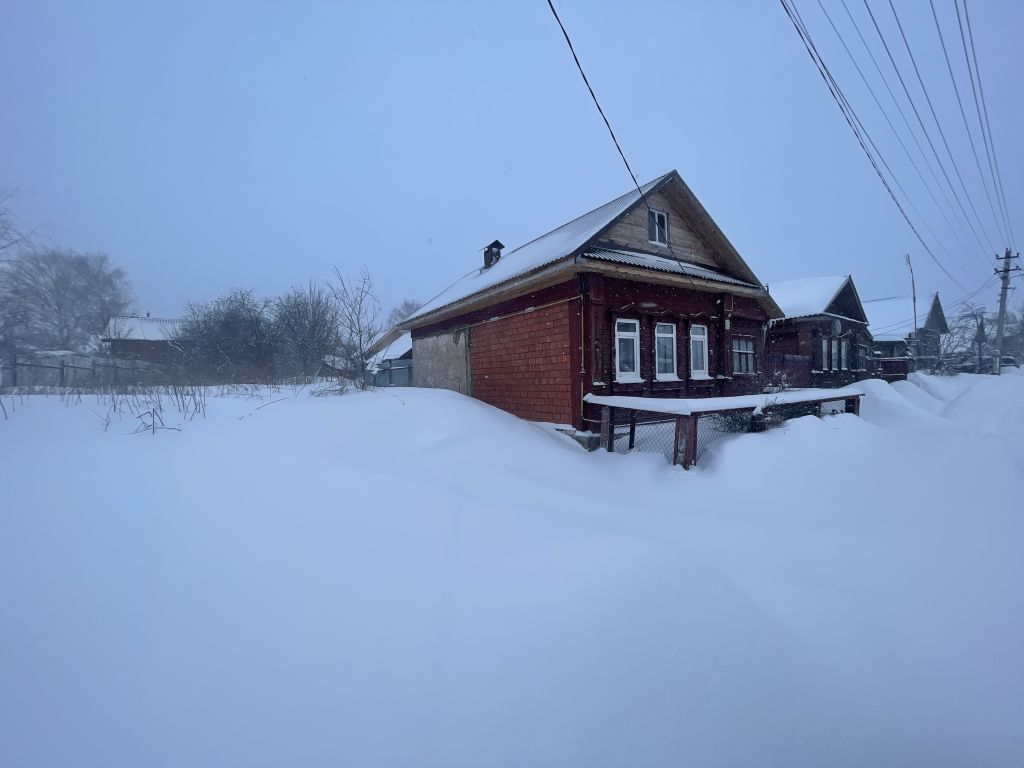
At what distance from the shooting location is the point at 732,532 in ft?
13.2

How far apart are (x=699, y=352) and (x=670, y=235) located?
127 inches

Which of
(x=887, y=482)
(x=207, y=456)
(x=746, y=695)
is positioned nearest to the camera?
(x=746, y=695)

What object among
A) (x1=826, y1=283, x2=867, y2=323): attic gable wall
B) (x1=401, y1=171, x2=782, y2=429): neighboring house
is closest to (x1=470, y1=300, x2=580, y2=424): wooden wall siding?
(x1=401, y1=171, x2=782, y2=429): neighboring house

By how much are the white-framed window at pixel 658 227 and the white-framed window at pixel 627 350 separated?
110 inches

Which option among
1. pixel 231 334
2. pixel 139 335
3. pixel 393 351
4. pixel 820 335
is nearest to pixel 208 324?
pixel 231 334

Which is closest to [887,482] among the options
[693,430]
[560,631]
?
[693,430]

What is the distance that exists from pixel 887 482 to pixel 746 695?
14.9ft

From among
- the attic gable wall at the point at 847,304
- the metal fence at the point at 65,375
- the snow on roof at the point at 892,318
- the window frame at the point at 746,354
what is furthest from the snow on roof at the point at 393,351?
the snow on roof at the point at 892,318

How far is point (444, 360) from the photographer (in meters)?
13.3

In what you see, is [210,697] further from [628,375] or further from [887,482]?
[628,375]

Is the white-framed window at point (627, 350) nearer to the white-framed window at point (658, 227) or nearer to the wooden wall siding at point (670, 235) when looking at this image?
the wooden wall siding at point (670, 235)

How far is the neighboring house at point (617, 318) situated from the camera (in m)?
8.39

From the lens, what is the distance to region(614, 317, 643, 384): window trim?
29.5ft

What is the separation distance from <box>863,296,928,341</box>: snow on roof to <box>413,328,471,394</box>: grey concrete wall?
1013 inches
